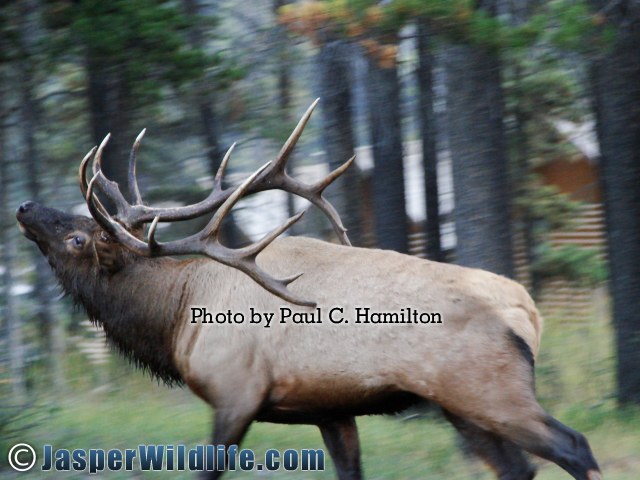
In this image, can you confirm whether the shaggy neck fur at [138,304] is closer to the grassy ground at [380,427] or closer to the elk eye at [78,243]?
the elk eye at [78,243]

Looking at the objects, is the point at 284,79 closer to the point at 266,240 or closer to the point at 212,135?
the point at 212,135

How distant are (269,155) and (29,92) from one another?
17.6 feet

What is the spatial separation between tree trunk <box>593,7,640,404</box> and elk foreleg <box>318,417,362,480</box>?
3655mm

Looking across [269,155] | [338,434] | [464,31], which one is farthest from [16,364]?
[269,155]

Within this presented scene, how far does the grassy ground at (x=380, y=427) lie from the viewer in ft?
24.8

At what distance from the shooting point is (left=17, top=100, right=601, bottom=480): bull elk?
575cm

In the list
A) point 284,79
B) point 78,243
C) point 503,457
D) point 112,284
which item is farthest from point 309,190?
point 284,79

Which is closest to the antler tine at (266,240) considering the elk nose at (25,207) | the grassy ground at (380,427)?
the elk nose at (25,207)

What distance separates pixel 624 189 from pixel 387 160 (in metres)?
2.65

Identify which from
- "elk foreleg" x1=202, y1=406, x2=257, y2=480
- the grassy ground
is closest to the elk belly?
"elk foreleg" x1=202, y1=406, x2=257, y2=480

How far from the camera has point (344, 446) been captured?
6605 mm

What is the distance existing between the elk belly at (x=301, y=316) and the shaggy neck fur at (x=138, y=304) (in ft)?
2.51

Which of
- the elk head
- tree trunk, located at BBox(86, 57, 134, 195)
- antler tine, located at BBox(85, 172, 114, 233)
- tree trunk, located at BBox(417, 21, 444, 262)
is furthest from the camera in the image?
tree trunk, located at BBox(417, 21, 444, 262)

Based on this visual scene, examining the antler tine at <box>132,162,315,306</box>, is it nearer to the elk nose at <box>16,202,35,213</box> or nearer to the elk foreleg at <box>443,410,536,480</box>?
the elk nose at <box>16,202,35,213</box>
